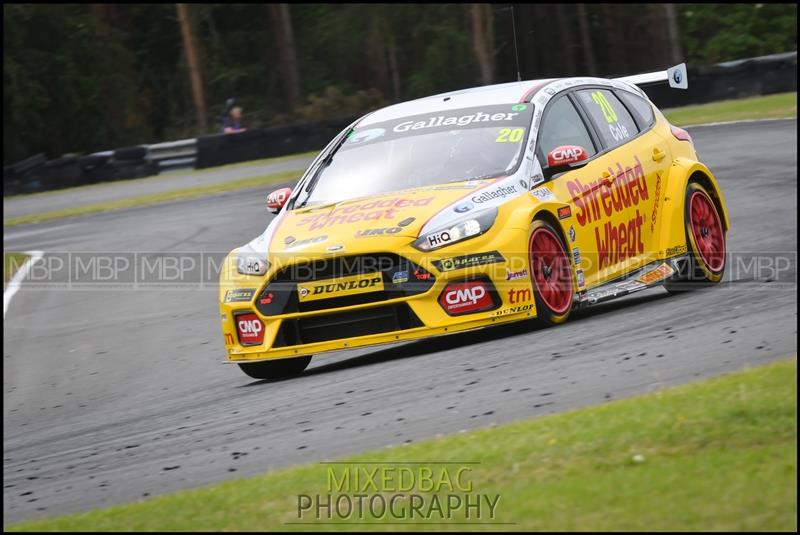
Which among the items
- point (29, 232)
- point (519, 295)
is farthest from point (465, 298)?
point (29, 232)

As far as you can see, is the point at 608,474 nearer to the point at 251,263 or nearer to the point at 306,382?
the point at 306,382

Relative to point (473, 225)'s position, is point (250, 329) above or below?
below

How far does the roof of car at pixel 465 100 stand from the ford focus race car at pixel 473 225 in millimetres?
24

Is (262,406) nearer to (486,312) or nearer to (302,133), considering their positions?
(486,312)

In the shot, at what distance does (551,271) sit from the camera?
863cm

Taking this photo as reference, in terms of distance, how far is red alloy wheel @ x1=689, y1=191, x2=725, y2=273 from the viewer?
10.2 m

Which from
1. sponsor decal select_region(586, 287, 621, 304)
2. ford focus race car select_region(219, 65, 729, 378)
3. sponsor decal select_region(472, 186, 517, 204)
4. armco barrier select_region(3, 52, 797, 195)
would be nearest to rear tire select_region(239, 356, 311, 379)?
ford focus race car select_region(219, 65, 729, 378)

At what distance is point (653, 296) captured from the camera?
10414 mm

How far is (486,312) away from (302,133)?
75.1 feet

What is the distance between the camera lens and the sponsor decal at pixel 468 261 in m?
8.20

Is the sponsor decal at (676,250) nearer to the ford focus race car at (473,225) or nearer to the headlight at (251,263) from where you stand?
the ford focus race car at (473,225)

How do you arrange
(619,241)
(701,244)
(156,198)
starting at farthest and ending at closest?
(156,198), (701,244), (619,241)

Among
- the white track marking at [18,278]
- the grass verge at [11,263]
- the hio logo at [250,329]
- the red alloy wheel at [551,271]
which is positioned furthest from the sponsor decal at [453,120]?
the grass verge at [11,263]

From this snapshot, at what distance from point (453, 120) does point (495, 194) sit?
1.25 m
